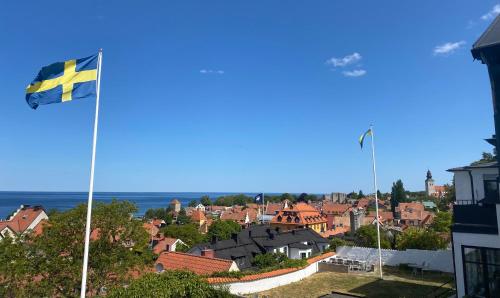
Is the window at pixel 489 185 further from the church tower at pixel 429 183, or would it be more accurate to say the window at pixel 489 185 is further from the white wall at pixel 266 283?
the church tower at pixel 429 183

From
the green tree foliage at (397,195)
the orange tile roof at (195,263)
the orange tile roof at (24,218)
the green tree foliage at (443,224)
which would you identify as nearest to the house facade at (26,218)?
the orange tile roof at (24,218)

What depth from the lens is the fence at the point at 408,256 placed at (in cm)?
2805

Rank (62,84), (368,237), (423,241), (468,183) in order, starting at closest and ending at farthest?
(62,84), (468,183), (423,241), (368,237)

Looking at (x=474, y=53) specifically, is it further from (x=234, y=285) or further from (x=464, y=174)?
(x=234, y=285)

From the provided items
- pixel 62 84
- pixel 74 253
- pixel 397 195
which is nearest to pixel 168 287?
pixel 74 253

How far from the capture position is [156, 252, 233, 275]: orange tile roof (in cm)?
2611

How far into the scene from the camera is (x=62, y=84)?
10.4 metres

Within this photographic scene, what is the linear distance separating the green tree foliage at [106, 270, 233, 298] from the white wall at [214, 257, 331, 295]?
8.06m

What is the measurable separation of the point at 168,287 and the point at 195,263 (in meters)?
14.5

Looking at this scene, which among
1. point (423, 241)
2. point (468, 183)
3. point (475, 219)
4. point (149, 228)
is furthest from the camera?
point (423, 241)

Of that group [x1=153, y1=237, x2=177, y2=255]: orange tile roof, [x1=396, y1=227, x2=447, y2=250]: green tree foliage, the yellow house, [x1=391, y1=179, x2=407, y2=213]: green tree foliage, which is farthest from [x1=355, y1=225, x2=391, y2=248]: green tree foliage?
[x1=391, y1=179, x2=407, y2=213]: green tree foliage

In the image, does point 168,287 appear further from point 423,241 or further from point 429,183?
point 429,183

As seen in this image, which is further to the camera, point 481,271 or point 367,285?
point 367,285

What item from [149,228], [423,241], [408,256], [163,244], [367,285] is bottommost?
[163,244]
